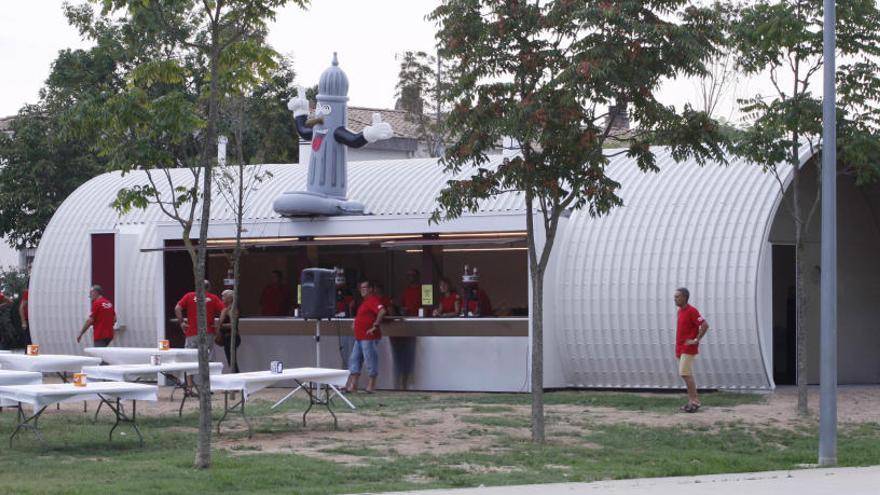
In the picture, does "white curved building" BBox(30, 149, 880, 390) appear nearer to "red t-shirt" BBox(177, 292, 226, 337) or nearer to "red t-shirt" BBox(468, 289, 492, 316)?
"red t-shirt" BBox(468, 289, 492, 316)

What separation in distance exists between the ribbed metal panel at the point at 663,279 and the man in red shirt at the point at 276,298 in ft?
19.8

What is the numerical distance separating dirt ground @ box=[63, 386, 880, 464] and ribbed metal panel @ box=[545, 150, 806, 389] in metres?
0.92

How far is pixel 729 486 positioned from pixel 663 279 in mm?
10763

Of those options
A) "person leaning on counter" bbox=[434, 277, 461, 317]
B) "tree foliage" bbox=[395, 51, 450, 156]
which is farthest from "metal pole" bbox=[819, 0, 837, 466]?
"tree foliage" bbox=[395, 51, 450, 156]

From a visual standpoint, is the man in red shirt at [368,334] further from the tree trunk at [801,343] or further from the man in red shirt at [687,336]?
the tree trunk at [801,343]

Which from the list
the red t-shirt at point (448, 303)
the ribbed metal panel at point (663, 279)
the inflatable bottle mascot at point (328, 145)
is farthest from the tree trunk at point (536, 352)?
the inflatable bottle mascot at point (328, 145)

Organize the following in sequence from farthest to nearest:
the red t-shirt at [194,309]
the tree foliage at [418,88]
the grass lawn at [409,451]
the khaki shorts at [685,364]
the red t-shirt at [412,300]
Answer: the tree foliage at [418,88], the red t-shirt at [412,300], the red t-shirt at [194,309], the khaki shorts at [685,364], the grass lawn at [409,451]

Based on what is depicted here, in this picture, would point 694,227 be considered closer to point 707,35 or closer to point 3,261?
point 707,35

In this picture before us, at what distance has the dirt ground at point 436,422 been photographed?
1677cm

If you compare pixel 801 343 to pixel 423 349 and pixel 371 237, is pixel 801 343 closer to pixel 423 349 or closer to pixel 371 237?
pixel 423 349

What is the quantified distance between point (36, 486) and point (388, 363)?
1292 cm

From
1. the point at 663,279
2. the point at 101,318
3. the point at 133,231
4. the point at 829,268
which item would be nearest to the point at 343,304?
the point at 101,318

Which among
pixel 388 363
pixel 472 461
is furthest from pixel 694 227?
pixel 472 461

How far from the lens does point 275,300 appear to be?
94.1 feet
